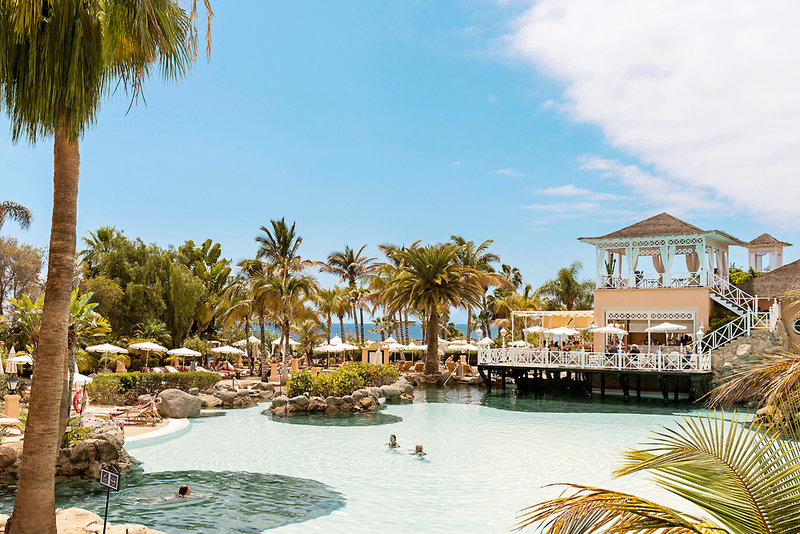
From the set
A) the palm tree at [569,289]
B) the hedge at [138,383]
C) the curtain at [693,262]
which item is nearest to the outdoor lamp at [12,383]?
the hedge at [138,383]

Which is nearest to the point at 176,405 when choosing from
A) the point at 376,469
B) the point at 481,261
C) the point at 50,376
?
the point at 376,469

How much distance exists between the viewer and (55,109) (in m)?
6.93

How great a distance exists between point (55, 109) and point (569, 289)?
51871mm

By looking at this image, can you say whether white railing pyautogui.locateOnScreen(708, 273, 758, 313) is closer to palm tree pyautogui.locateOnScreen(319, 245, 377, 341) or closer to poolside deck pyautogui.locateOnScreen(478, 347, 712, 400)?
poolside deck pyautogui.locateOnScreen(478, 347, 712, 400)

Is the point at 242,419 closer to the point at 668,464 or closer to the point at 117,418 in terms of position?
the point at 117,418

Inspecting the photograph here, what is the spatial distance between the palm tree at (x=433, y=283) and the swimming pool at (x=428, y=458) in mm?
11881

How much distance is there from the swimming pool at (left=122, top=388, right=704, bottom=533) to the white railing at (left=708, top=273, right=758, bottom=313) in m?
8.12

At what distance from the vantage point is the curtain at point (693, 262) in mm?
33219

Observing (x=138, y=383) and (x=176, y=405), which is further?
(x=138, y=383)

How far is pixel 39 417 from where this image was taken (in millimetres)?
7047

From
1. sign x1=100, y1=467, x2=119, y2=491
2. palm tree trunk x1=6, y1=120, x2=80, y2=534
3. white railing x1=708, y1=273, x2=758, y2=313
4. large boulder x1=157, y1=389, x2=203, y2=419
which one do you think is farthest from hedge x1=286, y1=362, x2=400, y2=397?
white railing x1=708, y1=273, x2=758, y2=313

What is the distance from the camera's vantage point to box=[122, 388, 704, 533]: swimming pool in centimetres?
1137

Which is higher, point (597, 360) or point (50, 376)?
point (50, 376)

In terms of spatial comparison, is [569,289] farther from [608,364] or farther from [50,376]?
[50,376]
